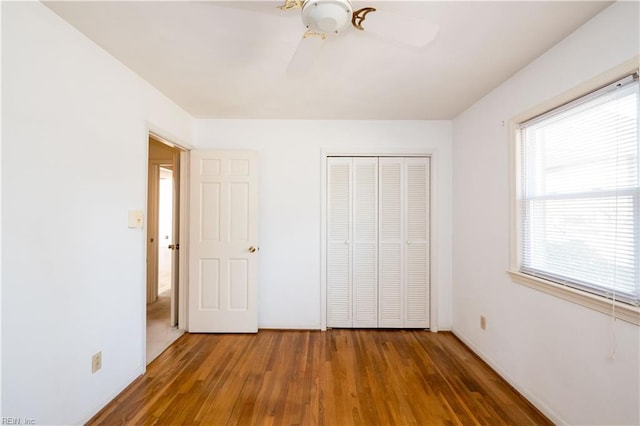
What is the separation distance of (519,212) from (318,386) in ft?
6.81

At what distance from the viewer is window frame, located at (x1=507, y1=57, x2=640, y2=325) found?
1311 millimetres

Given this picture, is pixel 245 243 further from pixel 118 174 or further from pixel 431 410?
pixel 431 410

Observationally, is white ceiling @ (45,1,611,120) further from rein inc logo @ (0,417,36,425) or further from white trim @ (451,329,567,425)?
white trim @ (451,329,567,425)

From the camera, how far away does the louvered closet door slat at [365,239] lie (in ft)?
10.2

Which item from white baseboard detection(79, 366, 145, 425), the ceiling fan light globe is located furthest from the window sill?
white baseboard detection(79, 366, 145, 425)

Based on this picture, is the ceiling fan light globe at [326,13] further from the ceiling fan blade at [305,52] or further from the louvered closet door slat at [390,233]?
the louvered closet door slat at [390,233]

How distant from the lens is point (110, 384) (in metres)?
1.85

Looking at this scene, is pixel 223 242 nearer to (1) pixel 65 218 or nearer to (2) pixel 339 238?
(2) pixel 339 238

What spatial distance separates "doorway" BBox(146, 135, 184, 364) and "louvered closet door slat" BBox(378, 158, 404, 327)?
241 centimetres

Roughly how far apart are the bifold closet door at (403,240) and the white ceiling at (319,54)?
783mm

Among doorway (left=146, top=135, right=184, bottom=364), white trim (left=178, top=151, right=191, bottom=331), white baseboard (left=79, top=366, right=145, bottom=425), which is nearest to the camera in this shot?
white baseboard (left=79, top=366, right=145, bottom=425)

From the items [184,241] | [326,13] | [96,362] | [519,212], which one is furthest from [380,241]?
[96,362]

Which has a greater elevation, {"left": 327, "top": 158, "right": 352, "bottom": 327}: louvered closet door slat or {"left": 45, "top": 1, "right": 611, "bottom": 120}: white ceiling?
{"left": 45, "top": 1, "right": 611, "bottom": 120}: white ceiling

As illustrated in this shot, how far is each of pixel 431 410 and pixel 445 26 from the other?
96.2 inches
